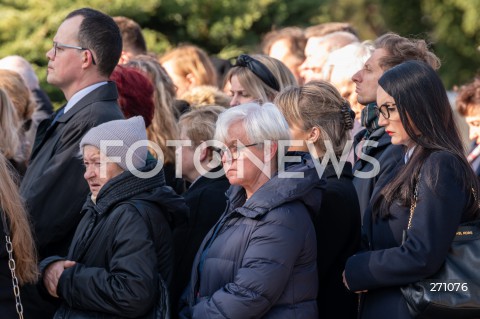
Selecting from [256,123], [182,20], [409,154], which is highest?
[256,123]

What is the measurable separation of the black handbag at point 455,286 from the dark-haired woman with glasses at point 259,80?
92.6 inches

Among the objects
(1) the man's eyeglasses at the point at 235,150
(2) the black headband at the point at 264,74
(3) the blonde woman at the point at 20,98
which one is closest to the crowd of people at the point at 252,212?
(1) the man's eyeglasses at the point at 235,150

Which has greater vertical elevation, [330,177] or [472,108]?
[330,177]

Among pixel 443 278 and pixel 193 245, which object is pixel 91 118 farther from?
pixel 443 278

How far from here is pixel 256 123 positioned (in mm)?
4281

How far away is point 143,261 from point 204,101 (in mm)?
2936

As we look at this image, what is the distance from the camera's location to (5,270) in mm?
4156

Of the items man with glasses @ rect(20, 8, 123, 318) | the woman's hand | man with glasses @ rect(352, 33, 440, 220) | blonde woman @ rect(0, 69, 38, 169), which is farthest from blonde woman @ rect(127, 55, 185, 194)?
the woman's hand

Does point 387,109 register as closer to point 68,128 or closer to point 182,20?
point 68,128

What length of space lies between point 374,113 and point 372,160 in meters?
0.36

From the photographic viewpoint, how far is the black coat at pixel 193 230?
5105 mm

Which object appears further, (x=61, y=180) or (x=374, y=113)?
(x=374, y=113)

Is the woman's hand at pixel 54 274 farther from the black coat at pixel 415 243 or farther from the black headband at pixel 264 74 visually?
the black headband at pixel 264 74

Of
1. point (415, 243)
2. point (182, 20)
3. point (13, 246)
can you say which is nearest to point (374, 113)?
point (415, 243)
